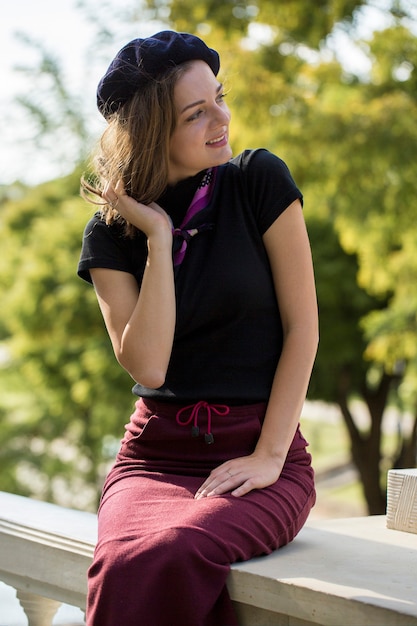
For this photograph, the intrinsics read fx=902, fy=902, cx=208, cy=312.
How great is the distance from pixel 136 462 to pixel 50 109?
501 inches

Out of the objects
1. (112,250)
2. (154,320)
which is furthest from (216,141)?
(154,320)

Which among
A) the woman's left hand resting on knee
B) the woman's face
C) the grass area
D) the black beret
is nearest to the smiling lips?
the woman's face

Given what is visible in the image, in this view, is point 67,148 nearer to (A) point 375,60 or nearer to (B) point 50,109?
(B) point 50,109

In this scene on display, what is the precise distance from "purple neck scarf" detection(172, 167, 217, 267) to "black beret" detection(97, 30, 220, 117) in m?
0.28

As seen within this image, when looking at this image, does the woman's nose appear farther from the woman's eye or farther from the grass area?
the grass area

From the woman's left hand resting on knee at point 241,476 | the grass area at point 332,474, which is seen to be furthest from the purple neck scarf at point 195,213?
the grass area at point 332,474

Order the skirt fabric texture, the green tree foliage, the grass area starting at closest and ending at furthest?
the skirt fabric texture < the green tree foliage < the grass area

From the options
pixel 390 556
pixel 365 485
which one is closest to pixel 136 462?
pixel 390 556

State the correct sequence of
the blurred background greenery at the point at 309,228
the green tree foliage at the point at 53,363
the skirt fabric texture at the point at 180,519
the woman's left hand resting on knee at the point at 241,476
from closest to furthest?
the skirt fabric texture at the point at 180,519, the woman's left hand resting on knee at the point at 241,476, the blurred background greenery at the point at 309,228, the green tree foliage at the point at 53,363

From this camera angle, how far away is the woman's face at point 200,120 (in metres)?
2.21

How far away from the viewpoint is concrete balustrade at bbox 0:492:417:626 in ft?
5.39

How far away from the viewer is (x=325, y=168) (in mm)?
7023

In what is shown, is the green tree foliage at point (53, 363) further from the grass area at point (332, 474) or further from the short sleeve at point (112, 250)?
the short sleeve at point (112, 250)

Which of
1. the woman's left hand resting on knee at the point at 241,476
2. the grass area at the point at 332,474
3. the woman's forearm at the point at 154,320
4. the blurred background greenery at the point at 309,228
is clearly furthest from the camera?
the grass area at the point at 332,474
